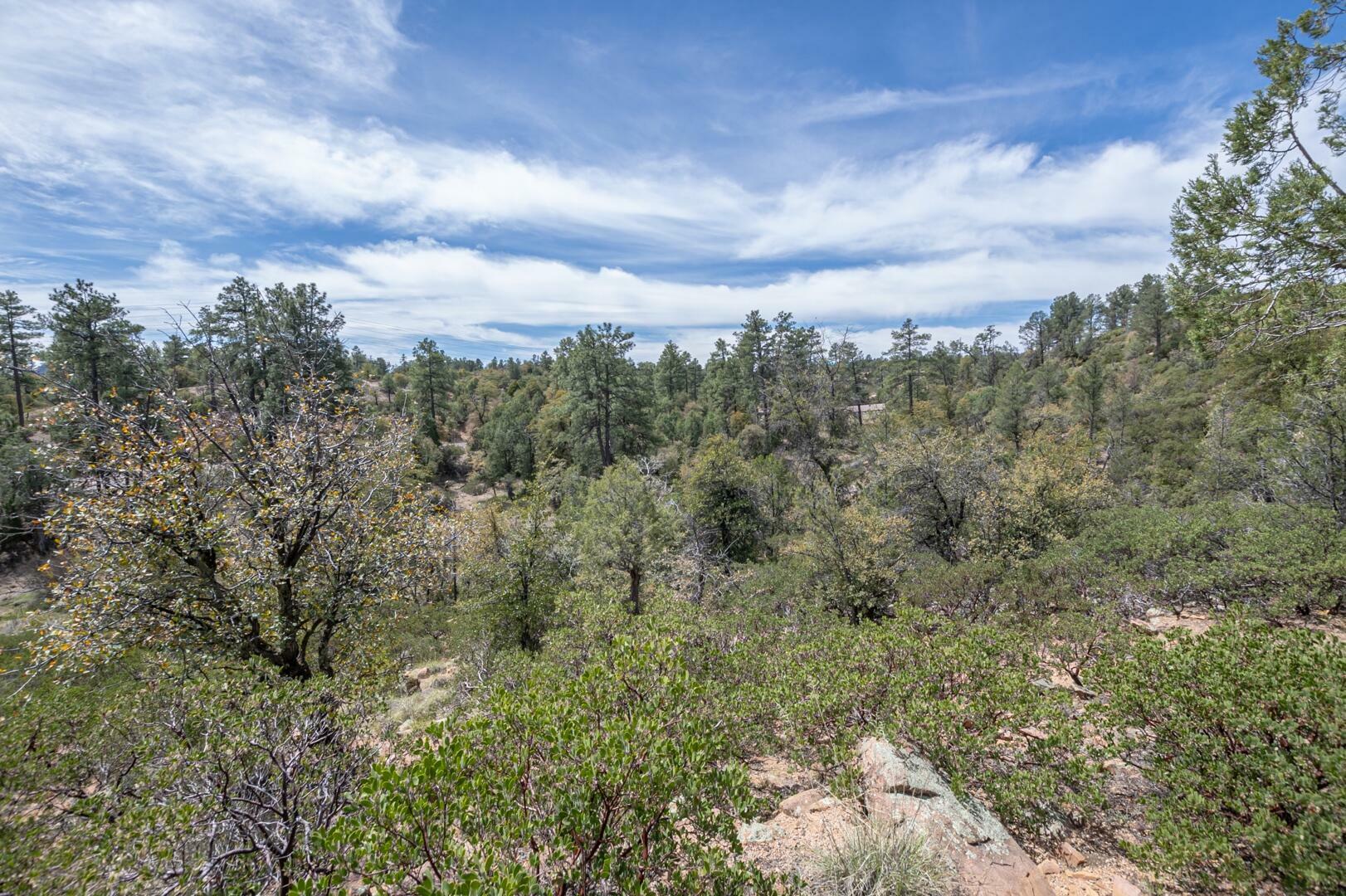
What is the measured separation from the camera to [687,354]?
78.3 meters

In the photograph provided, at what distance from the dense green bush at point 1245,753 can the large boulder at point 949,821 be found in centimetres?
103

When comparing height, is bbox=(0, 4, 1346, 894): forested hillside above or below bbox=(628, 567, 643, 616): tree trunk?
above

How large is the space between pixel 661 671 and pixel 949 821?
3293mm

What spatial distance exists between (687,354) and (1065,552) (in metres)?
68.3

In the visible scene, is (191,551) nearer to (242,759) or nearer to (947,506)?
(242,759)

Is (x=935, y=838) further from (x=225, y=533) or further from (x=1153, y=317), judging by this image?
(x=1153, y=317)

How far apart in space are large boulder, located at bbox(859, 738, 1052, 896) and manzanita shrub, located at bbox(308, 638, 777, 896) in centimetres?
228

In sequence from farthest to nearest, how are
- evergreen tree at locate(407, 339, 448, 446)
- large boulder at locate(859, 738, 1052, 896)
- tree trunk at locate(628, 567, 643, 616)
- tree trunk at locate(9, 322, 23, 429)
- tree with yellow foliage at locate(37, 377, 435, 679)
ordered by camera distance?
evergreen tree at locate(407, 339, 448, 446) < tree trunk at locate(9, 322, 23, 429) < tree trunk at locate(628, 567, 643, 616) < tree with yellow foliage at locate(37, 377, 435, 679) < large boulder at locate(859, 738, 1052, 896)

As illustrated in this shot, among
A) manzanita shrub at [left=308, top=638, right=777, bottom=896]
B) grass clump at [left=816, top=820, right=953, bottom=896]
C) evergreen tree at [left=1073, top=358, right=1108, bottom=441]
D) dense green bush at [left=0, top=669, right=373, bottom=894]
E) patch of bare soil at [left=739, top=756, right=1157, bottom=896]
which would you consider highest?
evergreen tree at [left=1073, top=358, right=1108, bottom=441]

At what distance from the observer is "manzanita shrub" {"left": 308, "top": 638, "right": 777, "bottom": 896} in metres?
2.47

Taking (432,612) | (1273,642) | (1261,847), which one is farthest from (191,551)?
(432,612)

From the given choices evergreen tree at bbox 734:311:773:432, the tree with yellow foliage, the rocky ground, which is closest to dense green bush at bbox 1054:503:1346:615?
the rocky ground

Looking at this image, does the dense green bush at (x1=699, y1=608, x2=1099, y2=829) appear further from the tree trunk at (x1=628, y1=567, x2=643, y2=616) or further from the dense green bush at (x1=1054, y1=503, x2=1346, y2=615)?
the tree trunk at (x1=628, y1=567, x2=643, y2=616)

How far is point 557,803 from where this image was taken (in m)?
2.86
